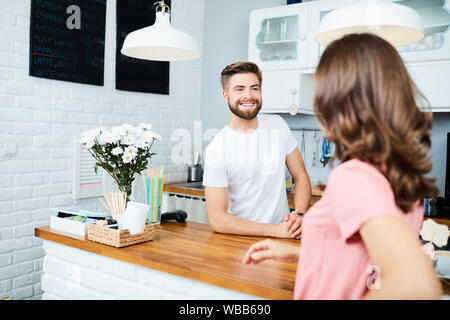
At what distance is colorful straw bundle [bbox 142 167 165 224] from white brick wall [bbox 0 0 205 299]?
1195mm

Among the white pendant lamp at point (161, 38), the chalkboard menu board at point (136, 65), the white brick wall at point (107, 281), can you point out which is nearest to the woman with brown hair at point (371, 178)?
the white brick wall at point (107, 281)

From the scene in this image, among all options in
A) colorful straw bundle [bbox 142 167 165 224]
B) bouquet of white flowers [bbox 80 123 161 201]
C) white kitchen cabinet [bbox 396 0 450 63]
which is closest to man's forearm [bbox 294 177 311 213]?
colorful straw bundle [bbox 142 167 165 224]

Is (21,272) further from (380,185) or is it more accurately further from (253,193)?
(380,185)

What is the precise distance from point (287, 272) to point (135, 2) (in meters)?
2.92

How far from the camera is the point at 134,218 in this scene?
1.69 m

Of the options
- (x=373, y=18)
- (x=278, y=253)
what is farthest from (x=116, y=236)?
(x=373, y=18)

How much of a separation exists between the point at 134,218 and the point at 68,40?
6.01ft

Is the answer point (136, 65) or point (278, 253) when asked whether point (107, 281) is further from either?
point (136, 65)

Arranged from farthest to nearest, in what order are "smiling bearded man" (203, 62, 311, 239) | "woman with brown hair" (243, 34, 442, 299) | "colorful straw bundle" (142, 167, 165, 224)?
"smiling bearded man" (203, 62, 311, 239)
"colorful straw bundle" (142, 167, 165, 224)
"woman with brown hair" (243, 34, 442, 299)

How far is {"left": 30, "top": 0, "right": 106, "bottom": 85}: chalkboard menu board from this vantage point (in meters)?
2.74

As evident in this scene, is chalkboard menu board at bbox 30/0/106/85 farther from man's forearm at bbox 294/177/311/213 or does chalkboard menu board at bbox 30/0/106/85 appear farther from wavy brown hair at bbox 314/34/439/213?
wavy brown hair at bbox 314/34/439/213

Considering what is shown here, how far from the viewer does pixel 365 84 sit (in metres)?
0.79

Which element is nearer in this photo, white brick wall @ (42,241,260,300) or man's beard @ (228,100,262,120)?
white brick wall @ (42,241,260,300)
